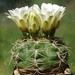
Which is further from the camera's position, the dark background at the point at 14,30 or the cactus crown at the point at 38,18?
the dark background at the point at 14,30

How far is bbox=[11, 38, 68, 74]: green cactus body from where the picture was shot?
3.67 ft

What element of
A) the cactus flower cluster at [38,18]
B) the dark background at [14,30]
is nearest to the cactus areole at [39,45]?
the cactus flower cluster at [38,18]

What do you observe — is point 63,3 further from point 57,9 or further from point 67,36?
point 57,9

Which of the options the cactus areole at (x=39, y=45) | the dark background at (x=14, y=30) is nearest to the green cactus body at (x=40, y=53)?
the cactus areole at (x=39, y=45)

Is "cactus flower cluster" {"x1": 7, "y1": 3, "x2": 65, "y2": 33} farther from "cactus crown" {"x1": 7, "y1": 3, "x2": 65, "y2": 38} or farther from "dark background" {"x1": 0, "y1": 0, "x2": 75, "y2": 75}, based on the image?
"dark background" {"x1": 0, "y1": 0, "x2": 75, "y2": 75}

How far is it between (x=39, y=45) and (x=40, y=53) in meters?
0.04

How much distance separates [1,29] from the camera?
286cm

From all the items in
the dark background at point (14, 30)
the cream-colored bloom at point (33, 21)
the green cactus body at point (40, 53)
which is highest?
the dark background at point (14, 30)

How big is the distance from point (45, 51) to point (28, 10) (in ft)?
0.71

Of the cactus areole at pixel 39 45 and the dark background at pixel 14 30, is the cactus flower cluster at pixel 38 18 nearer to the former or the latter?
the cactus areole at pixel 39 45

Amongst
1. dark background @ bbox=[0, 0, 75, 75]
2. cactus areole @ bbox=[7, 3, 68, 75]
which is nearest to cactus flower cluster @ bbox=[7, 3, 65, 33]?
cactus areole @ bbox=[7, 3, 68, 75]

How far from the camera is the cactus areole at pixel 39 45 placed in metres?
1.12

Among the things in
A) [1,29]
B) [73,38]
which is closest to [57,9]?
[73,38]

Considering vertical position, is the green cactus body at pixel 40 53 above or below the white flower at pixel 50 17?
below
